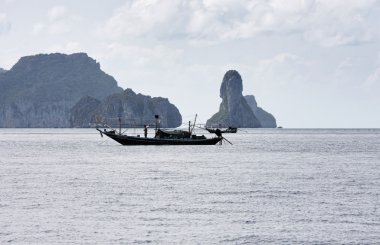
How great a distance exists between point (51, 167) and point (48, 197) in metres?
34.4

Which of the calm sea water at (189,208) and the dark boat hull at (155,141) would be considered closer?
the calm sea water at (189,208)

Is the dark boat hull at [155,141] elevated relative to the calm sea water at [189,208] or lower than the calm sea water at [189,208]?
elevated

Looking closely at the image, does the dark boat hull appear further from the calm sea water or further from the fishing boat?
the calm sea water

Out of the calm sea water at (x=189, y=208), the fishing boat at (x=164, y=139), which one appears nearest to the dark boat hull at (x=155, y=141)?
the fishing boat at (x=164, y=139)

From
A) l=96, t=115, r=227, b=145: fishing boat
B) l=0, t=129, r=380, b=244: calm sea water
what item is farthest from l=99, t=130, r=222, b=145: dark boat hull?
l=0, t=129, r=380, b=244: calm sea water

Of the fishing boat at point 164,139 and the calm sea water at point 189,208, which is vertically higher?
the fishing boat at point 164,139

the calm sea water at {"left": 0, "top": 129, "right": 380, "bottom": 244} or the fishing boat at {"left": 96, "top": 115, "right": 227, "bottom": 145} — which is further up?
the fishing boat at {"left": 96, "top": 115, "right": 227, "bottom": 145}

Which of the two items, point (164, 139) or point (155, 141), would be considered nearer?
point (164, 139)

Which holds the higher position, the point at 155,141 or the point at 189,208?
the point at 155,141

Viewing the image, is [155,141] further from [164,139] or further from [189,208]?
[189,208]

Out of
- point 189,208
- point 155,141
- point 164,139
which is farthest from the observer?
point 155,141

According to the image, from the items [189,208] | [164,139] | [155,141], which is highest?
[164,139]

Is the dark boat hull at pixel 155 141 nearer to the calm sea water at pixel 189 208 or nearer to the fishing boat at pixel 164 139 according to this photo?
the fishing boat at pixel 164 139

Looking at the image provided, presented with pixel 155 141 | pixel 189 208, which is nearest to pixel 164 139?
pixel 155 141
